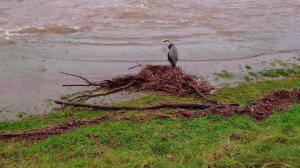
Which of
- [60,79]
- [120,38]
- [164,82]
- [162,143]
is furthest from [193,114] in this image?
[120,38]

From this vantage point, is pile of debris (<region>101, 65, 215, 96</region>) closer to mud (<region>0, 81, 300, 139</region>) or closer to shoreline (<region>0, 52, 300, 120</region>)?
shoreline (<region>0, 52, 300, 120</region>)

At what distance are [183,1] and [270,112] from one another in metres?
10.6

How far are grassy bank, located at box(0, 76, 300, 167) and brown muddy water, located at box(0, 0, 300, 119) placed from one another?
157 cm

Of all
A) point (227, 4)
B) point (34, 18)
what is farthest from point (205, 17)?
point (34, 18)

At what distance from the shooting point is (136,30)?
12.7m

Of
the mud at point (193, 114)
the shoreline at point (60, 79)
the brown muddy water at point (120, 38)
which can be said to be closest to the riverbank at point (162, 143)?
the mud at point (193, 114)

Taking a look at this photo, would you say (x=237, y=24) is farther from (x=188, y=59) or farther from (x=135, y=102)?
(x=135, y=102)

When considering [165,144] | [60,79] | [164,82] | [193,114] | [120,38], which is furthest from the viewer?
[120,38]

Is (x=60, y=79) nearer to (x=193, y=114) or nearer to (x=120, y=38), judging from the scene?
(x=193, y=114)

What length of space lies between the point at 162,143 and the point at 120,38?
22.3ft

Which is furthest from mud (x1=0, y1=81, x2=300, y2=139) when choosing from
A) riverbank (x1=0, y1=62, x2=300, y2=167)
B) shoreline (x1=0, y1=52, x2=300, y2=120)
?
shoreline (x1=0, y1=52, x2=300, y2=120)

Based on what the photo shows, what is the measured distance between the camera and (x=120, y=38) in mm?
11852

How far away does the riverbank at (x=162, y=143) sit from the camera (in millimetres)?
4934

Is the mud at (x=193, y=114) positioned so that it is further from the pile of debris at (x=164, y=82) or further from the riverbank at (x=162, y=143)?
the pile of debris at (x=164, y=82)
